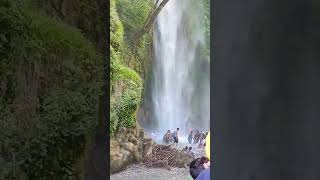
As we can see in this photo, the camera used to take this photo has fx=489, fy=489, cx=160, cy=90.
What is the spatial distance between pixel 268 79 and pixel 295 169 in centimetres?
32

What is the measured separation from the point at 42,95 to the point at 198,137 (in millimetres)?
9074

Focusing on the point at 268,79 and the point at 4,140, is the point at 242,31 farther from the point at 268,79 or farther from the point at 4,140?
the point at 4,140

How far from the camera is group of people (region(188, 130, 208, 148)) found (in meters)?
10.1

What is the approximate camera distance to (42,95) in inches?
53.4

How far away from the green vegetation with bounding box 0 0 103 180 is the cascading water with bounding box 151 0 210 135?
353 inches

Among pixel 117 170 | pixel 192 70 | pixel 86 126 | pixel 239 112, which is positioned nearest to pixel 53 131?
pixel 86 126

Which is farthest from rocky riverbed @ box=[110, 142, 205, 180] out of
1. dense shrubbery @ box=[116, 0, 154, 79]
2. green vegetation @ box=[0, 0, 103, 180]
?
green vegetation @ box=[0, 0, 103, 180]

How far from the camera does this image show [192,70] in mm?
10773

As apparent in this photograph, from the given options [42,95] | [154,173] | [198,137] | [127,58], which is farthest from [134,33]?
[42,95]

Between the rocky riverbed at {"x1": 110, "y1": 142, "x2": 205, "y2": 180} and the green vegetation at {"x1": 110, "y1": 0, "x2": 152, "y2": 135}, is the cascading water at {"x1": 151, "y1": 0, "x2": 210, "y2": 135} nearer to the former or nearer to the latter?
the green vegetation at {"x1": 110, "y1": 0, "x2": 152, "y2": 135}

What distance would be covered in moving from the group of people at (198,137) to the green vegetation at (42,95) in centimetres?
873

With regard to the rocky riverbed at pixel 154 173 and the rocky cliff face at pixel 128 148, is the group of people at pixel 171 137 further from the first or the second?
the rocky cliff face at pixel 128 148

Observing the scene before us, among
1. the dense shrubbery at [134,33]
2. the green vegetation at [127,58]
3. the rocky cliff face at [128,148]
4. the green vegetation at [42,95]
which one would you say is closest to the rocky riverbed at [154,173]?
the rocky cliff face at [128,148]

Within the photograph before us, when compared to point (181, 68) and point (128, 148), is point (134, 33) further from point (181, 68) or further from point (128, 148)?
point (128, 148)
